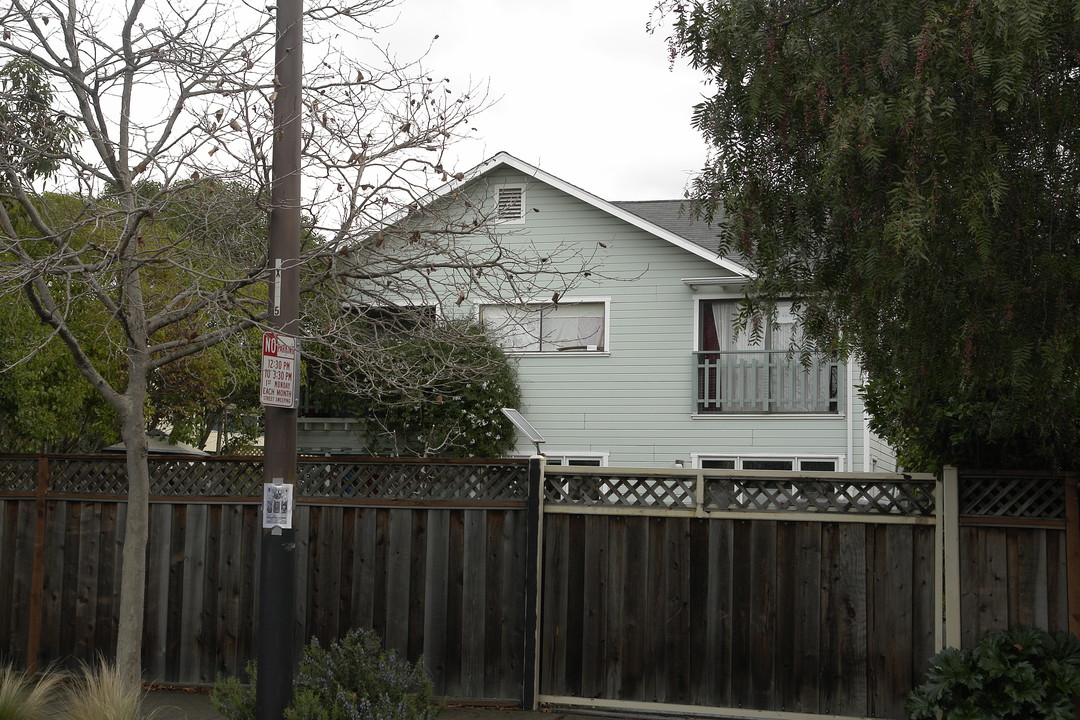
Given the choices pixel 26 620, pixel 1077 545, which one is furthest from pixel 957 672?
pixel 26 620

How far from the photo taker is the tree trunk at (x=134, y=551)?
754cm

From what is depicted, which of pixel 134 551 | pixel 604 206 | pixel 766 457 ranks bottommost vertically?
pixel 134 551

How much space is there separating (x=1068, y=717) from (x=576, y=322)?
12.6 metres

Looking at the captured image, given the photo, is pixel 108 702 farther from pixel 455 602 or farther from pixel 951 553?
pixel 951 553

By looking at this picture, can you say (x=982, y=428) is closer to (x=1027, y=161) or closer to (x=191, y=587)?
(x=1027, y=161)

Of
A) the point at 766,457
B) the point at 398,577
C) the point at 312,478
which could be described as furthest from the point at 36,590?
the point at 766,457

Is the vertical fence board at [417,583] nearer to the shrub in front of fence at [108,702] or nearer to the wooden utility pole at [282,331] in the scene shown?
the shrub in front of fence at [108,702]

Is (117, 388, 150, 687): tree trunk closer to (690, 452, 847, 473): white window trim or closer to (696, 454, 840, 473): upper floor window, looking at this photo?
(690, 452, 847, 473): white window trim

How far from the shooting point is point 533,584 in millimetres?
8898

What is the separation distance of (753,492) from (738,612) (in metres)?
0.95

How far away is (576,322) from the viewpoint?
18.9 metres

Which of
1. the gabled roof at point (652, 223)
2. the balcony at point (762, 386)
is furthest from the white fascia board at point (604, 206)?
the balcony at point (762, 386)

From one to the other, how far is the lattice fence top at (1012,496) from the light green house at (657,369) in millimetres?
9450

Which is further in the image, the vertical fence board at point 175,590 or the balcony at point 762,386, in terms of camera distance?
the balcony at point 762,386
